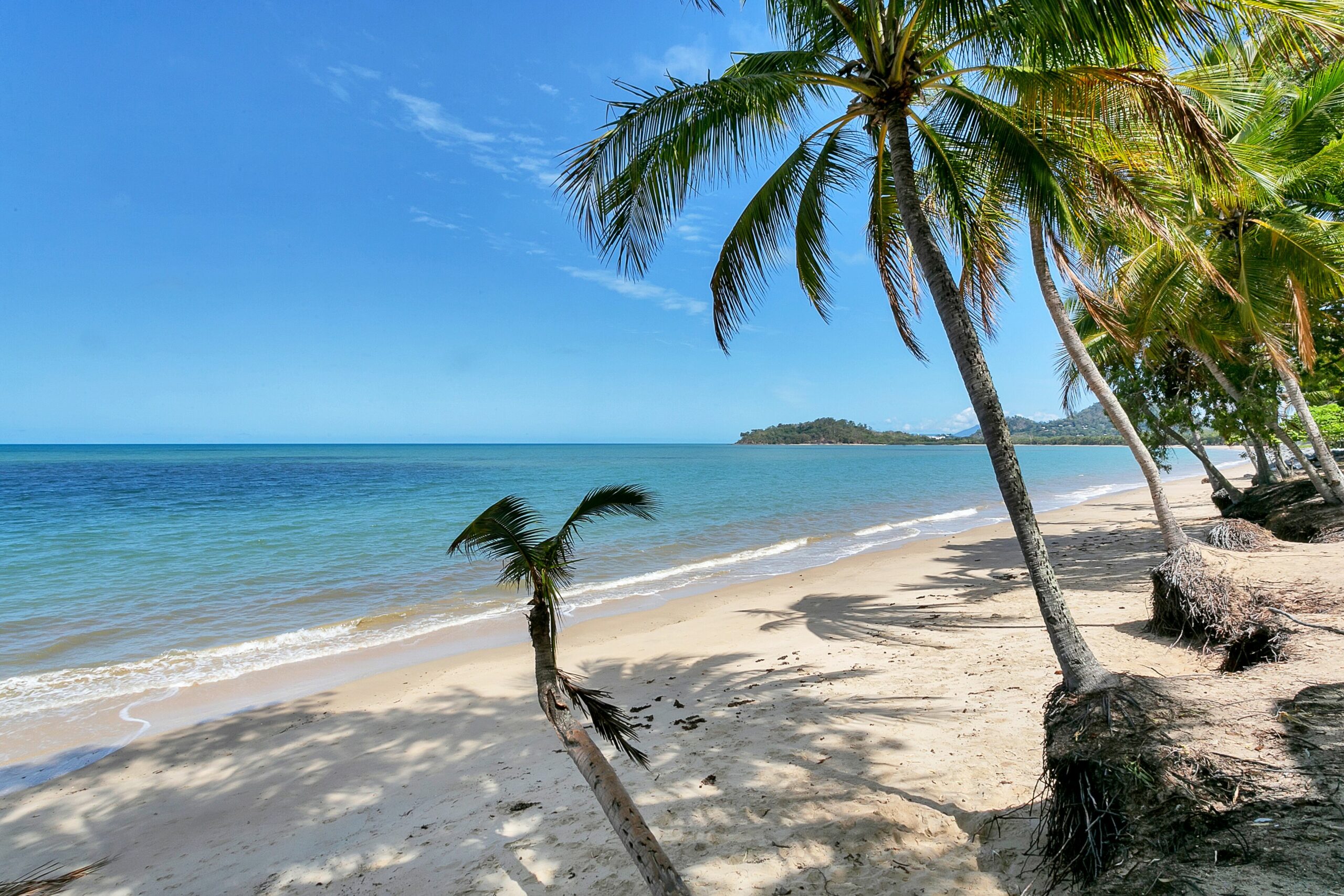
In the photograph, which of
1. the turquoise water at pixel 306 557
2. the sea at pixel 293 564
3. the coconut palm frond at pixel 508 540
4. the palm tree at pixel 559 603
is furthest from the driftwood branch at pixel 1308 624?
the turquoise water at pixel 306 557

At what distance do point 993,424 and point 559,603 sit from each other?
2.90 metres

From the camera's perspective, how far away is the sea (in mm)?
7961

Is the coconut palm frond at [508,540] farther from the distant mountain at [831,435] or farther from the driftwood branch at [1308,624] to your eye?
the distant mountain at [831,435]

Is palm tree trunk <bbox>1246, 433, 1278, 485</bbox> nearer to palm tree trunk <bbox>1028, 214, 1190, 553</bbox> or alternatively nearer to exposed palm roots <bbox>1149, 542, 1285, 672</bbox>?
palm tree trunk <bbox>1028, 214, 1190, 553</bbox>

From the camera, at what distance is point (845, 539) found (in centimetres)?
1722

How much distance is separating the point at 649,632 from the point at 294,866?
5476 millimetres

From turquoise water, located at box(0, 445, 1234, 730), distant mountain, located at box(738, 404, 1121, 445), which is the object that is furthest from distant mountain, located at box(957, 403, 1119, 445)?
turquoise water, located at box(0, 445, 1234, 730)

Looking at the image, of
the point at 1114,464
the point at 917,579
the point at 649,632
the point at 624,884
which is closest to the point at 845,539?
the point at 917,579

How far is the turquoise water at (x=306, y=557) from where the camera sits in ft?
28.4

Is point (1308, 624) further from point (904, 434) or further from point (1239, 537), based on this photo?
point (904, 434)

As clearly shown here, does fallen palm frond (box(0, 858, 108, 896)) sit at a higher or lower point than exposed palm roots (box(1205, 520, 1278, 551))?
lower

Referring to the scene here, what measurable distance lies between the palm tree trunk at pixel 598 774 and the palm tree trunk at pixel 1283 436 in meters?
12.0

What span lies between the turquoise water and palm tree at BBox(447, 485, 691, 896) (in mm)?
7222

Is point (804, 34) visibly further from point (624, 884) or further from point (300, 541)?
point (300, 541)
